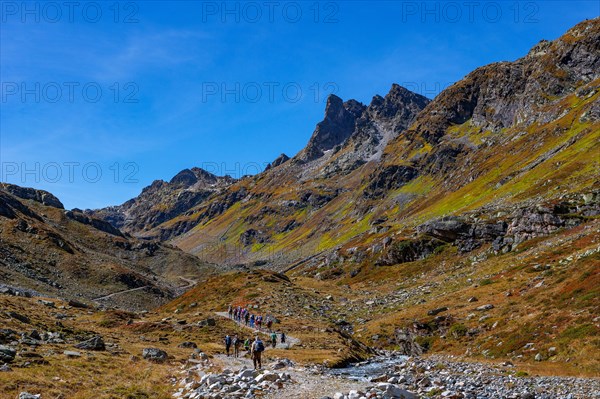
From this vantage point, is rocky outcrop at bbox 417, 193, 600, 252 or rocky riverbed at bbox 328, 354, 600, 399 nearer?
rocky riverbed at bbox 328, 354, 600, 399

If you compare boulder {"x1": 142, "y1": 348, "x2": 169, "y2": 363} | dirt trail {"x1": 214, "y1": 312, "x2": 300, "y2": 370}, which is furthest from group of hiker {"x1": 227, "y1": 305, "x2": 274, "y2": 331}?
boulder {"x1": 142, "y1": 348, "x2": 169, "y2": 363}

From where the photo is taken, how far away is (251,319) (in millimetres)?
60875

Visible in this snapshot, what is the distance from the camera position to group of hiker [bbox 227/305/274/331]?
59.2 metres

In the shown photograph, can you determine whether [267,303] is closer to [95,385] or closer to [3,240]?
[95,385]

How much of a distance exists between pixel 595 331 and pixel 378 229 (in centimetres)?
13667

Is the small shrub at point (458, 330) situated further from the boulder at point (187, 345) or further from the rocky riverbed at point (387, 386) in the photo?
the boulder at point (187, 345)

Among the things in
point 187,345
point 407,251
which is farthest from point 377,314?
point 407,251

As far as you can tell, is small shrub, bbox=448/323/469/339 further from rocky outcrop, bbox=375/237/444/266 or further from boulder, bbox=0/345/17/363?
rocky outcrop, bbox=375/237/444/266

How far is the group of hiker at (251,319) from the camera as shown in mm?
59188

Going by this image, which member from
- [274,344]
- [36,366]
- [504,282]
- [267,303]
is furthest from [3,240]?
[504,282]

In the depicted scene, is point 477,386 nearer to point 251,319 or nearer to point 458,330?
point 458,330

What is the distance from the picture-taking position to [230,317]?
6888 cm

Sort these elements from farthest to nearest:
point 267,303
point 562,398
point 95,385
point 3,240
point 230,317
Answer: point 3,240, point 267,303, point 230,317, point 95,385, point 562,398

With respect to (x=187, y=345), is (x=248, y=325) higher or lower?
lower
